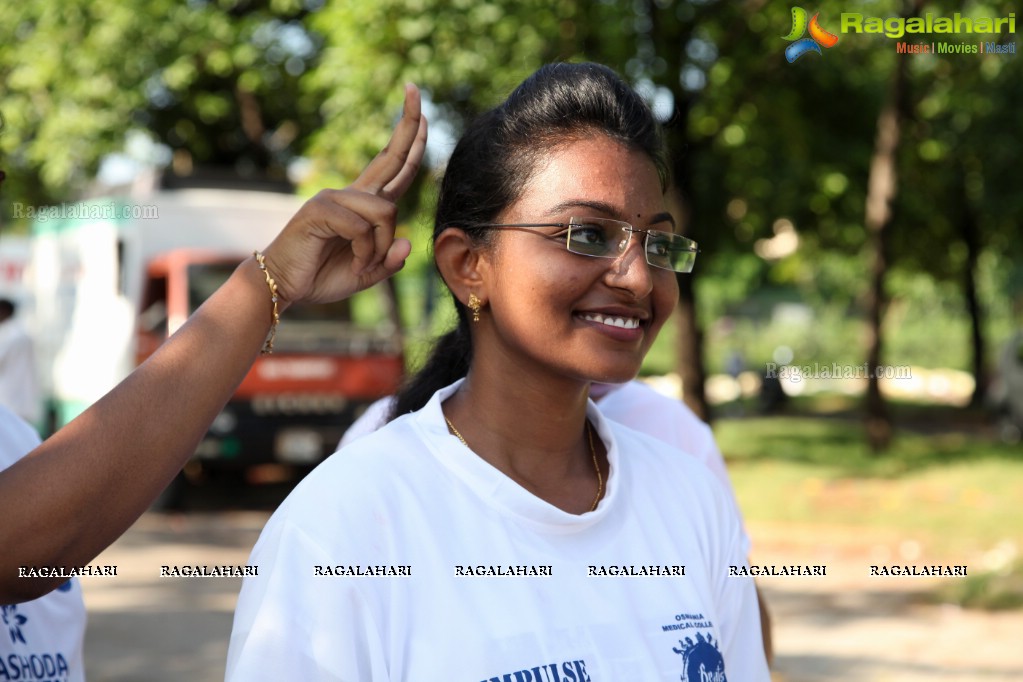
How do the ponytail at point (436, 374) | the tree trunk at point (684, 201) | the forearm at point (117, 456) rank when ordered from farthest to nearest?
the tree trunk at point (684, 201) < the ponytail at point (436, 374) < the forearm at point (117, 456)

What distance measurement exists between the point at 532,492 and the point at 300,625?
0.56 metres

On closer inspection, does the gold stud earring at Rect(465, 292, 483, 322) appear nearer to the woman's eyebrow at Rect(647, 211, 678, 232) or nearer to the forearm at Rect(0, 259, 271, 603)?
the woman's eyebrow at Rect(647, 211, 678, 232)

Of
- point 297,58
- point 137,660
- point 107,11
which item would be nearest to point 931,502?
point 137,660

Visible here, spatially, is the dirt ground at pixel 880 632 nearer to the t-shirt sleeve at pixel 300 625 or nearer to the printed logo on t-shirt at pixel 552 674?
the printed logo on t-shirt at pixel 552 674

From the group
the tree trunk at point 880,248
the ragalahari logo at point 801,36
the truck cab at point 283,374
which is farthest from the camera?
the tree trunk at point 880,248

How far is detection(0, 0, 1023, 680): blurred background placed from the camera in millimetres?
7719

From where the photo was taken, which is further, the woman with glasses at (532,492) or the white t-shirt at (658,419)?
the white t-shirt at (658,419)

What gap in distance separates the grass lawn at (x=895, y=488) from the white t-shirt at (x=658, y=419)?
632 cm

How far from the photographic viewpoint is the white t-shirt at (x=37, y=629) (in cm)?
192

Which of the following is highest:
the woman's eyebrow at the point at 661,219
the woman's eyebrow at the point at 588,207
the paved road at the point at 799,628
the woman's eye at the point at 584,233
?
the woman's eyebrow at the point at 588,207

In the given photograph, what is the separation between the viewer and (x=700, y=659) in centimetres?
193

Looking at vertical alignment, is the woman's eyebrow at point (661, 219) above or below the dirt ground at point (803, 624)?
above

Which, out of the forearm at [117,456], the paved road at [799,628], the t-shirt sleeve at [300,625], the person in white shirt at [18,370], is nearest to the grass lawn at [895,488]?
the paved road at [799,628]

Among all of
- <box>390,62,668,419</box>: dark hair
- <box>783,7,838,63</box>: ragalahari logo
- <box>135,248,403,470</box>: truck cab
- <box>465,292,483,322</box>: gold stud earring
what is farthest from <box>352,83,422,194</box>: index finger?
<box>135,248,403,470</box>: truck cab
